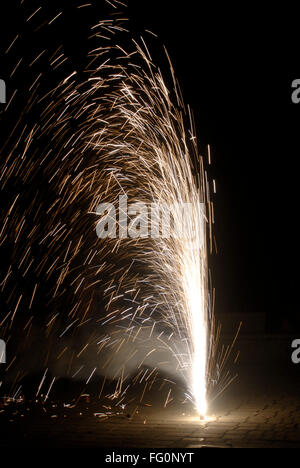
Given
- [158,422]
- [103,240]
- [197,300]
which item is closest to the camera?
[158,422]

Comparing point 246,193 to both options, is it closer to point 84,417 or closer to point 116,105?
point 116,105

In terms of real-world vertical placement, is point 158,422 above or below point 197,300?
below

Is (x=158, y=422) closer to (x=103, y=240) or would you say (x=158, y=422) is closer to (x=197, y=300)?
(x=197, y=300)

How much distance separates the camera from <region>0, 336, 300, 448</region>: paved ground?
6.92m

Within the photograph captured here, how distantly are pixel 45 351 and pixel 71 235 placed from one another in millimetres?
3669

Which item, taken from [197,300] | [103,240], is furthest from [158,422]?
[103,240]

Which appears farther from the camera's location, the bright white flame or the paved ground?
the bright white flame

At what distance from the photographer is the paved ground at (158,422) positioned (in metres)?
6.92

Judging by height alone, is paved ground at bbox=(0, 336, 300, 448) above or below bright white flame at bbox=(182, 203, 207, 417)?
below

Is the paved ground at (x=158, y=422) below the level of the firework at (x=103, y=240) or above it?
below

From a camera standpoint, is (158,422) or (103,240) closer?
(158,422)

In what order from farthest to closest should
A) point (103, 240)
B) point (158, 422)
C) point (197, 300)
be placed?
point (103, 240) < point (197, 300) < point (158, 422)

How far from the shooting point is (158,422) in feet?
26.8

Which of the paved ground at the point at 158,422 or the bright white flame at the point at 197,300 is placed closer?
the paved ground at the point at 158,422
